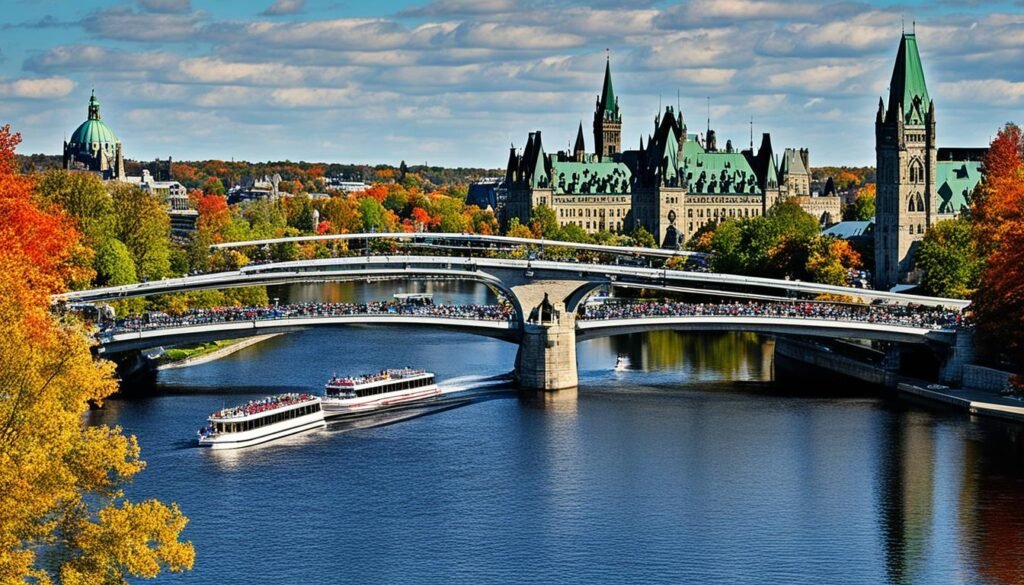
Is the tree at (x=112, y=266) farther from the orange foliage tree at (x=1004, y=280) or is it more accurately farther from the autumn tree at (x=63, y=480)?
the autumn tree at (x=63, y=480)

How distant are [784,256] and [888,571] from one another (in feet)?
222

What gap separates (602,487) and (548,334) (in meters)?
22.7

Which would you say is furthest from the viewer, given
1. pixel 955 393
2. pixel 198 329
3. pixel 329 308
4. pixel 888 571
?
pixel 329 308

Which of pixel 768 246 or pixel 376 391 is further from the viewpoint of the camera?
pixel 768 246

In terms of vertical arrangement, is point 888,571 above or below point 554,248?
below

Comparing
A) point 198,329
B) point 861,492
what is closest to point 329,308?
point 198,329

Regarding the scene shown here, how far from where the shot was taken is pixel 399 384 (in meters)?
79.8

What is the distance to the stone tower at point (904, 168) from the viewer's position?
383 feet

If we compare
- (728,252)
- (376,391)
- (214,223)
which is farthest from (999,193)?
(214,223)

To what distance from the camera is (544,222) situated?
589ft

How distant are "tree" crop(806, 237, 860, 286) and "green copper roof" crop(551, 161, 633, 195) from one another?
73725 mm

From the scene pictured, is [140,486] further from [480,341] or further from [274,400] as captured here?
[480,341]

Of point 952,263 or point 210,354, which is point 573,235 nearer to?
point 952,263

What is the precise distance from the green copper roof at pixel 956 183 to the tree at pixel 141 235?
5087 cm
